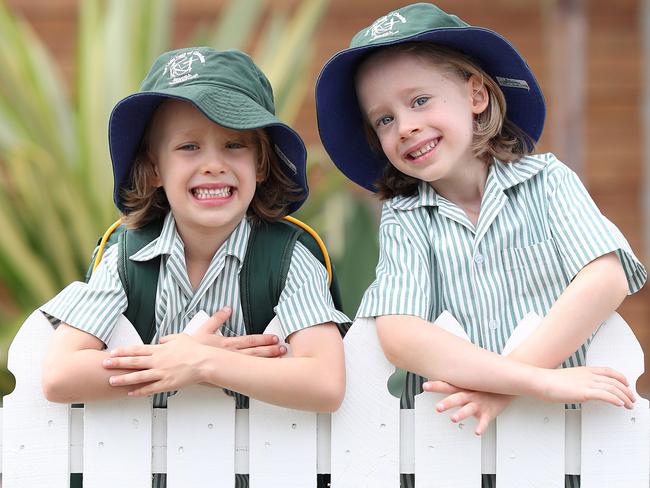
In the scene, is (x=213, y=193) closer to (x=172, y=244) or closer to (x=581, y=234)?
(x=172, y=244)

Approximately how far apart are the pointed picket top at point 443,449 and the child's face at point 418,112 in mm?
362

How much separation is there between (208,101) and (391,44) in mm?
432

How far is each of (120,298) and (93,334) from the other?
0.11 m

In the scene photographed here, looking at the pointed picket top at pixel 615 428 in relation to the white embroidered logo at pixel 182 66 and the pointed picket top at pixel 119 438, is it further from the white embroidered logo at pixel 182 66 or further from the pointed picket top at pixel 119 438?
the white embroidered logo at pixel 182 66

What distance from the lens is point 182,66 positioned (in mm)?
2170

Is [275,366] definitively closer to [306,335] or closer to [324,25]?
[306,335]

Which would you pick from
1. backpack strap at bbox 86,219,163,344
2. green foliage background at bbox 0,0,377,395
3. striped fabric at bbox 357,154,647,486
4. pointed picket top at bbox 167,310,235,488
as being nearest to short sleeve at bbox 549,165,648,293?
striped fabric at bbox 357,154,647,486

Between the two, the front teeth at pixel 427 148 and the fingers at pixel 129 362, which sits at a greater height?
the front teeth at pixel 427 148

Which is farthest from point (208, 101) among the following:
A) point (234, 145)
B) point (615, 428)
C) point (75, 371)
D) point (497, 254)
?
point (615, 428)

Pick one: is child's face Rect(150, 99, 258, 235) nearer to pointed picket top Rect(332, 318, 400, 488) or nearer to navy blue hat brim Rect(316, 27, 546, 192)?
navy blue hat brim Rect(316, 27, 546, 192)

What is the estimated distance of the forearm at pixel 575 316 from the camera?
2031mm

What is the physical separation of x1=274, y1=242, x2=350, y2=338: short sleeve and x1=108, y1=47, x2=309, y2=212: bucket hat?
219mm

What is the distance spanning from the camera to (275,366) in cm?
200

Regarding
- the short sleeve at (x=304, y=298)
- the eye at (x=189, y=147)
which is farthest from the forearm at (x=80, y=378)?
the eye at (x=189, y=147)
